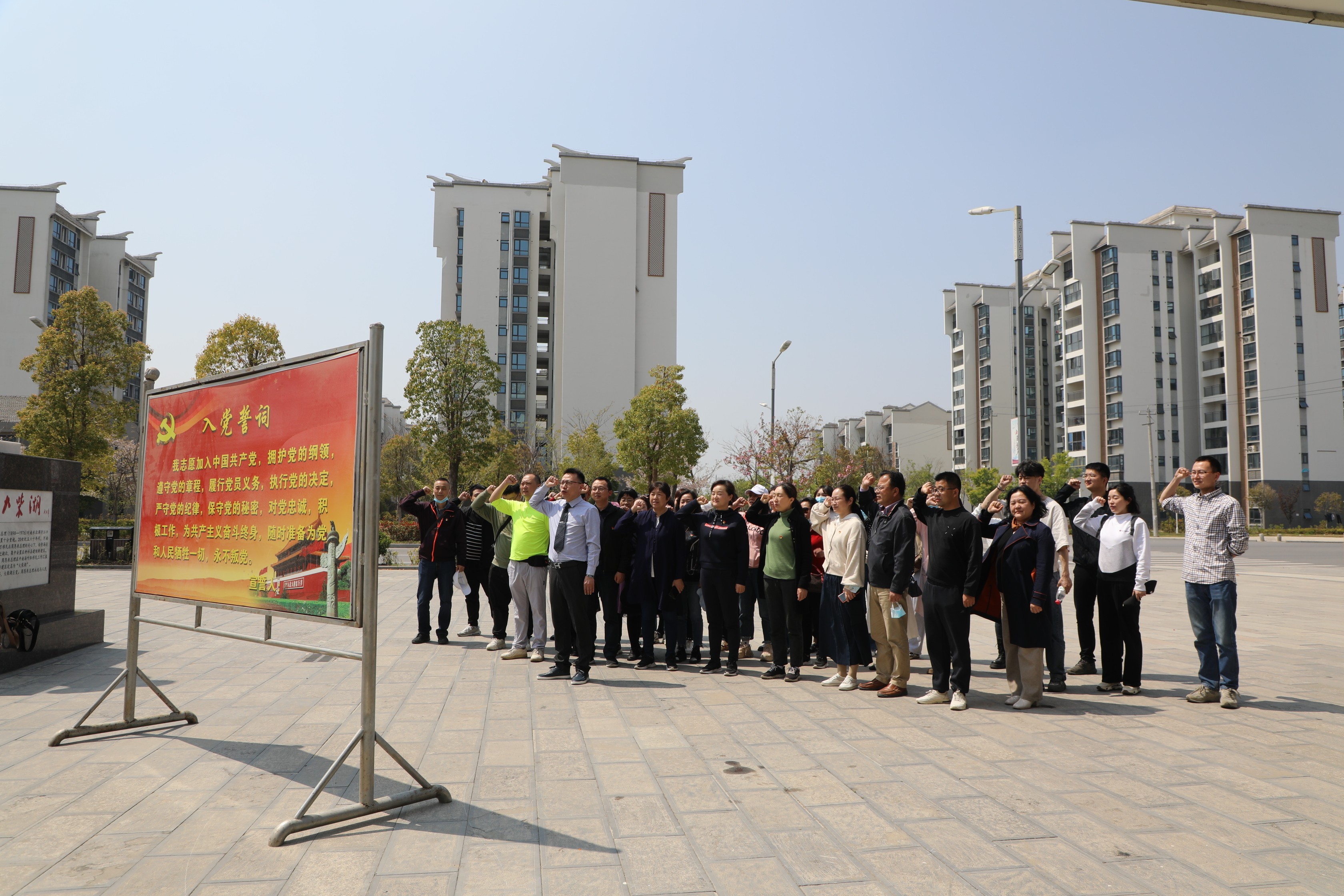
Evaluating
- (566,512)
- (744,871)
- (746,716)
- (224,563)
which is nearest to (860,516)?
(746,716)

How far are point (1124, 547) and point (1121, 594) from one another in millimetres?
418

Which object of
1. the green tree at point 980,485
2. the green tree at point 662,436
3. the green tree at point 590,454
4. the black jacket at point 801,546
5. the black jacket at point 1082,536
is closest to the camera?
the black jacket at point 1082,536

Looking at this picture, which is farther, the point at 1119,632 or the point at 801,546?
the point at 801,546

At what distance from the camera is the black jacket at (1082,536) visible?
24.4ft

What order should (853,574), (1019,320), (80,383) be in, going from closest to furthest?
(853,574) < (1019,320) < (80,383)

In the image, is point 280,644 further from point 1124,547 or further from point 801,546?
point 1124,547

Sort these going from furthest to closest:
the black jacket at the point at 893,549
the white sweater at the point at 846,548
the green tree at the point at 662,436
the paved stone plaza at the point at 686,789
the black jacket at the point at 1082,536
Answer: the green tree at the point at 662,436 → the black jacket at the point at 1082,536 → the white sweater at the point at 846,548 → the black jacket at the point at 893,549 → the paved stone plaza at the point at 686,789

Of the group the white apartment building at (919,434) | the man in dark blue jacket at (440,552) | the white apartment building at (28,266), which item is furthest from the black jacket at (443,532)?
the white apartment building at (919,434)

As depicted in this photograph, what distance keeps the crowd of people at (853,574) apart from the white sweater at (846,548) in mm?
19

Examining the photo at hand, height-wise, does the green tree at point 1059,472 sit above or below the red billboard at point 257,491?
above

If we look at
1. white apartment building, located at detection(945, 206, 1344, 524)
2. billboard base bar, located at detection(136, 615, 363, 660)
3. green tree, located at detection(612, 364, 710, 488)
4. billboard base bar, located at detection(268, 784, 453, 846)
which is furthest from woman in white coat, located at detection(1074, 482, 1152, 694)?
white apartment building, located at detection(945, 206, 1344, 524)

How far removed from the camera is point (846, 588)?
7184 millimetres

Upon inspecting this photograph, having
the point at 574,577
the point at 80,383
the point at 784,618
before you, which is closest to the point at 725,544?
the point at 784,618

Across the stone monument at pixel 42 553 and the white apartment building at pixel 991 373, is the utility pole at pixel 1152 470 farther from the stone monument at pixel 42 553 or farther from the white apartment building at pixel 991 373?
the stone monument at pixel 42 553
